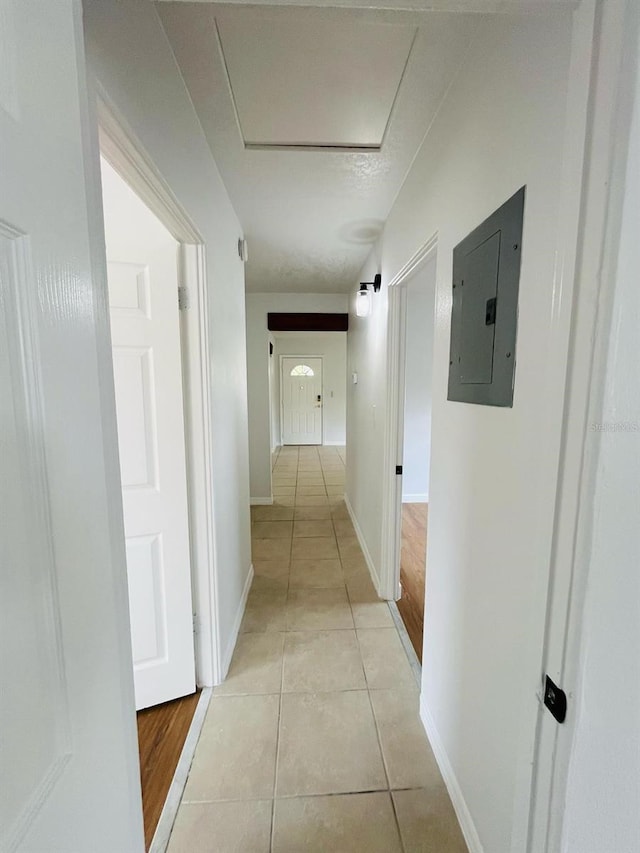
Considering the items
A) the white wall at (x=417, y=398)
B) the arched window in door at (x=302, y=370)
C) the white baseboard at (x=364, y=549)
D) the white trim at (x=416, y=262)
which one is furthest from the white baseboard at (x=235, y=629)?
the arched window in door at (x=302, y=370)

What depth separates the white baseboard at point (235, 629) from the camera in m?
1.80

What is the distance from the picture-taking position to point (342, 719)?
1.57 m

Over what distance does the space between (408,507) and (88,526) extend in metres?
4.14

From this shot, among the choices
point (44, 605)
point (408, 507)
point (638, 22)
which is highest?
point (638, 22)

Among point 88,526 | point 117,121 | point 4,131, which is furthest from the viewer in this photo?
point 117,121

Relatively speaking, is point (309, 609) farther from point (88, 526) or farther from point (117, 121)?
point (117, 121)

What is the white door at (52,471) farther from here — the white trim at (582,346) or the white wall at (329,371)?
the white wall at (329,371)

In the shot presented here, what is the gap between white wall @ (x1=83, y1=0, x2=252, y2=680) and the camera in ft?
2.82

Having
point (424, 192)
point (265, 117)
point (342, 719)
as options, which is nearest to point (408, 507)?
point (342, 719)

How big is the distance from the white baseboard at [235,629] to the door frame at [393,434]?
0.91 meters

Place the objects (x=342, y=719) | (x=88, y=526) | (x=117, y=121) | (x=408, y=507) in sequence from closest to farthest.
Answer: (x=88, y=526)
(x=117, y=121)
(x=342, y=719)
(x=408, y=507)

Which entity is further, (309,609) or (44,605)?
(309,609)

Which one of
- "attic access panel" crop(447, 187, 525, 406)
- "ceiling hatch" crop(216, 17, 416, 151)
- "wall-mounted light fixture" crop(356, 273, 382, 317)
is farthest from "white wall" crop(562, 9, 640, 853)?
"wall-mounted light fixture" crop(356, 273, 382, 317)

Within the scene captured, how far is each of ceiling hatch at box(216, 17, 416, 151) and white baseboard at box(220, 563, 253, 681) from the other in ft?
7.80
